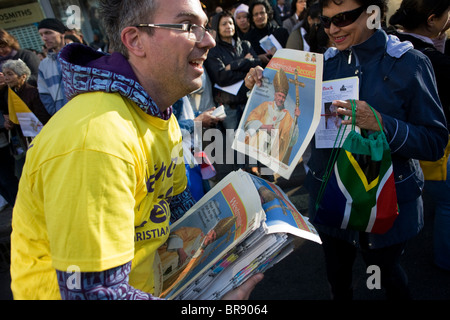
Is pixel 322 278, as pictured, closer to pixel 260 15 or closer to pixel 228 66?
pixel 228 66

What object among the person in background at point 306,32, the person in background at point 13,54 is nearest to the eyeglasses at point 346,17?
the person in background at point 306,32

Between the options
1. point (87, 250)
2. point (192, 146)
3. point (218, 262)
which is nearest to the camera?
point (87, 250)

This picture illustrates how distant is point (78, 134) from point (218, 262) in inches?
24.6

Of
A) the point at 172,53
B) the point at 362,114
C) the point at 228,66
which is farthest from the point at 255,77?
the point at 228,66

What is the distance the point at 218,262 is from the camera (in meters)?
1.13

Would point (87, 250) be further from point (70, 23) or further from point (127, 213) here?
point (70, 23)

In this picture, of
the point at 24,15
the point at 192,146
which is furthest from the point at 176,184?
the point at 24,15

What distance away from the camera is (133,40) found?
3.89 ft

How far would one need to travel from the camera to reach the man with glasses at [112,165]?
83 centimetres

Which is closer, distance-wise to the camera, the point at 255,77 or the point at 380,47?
the point at 380,47

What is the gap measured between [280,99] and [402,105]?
23.0 inches

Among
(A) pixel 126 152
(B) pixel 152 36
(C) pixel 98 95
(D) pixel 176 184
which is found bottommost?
(D) pixel 176 184

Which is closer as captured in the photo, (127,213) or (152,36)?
(127,213)

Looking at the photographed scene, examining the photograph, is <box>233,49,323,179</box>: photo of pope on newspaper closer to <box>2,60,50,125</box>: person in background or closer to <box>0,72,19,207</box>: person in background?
<box>2,60,50,125</box>: person in background
